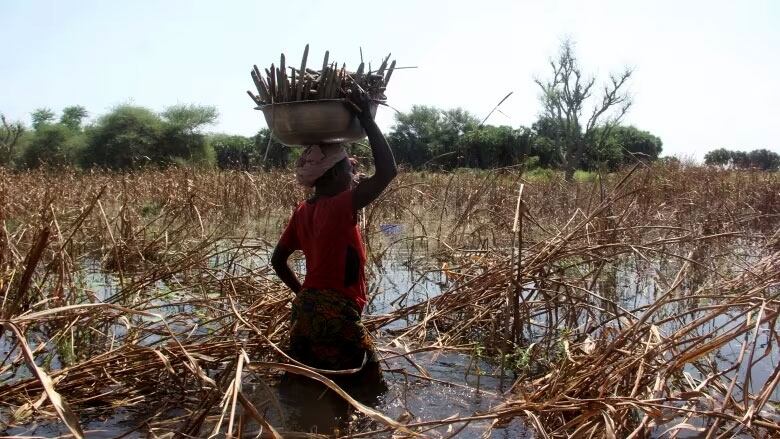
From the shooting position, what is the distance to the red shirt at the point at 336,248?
283 cm

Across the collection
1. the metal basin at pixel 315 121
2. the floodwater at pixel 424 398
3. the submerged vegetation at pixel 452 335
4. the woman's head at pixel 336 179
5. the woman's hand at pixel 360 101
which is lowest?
the floodwater at pixel 424 398

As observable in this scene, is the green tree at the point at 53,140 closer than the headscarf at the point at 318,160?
No

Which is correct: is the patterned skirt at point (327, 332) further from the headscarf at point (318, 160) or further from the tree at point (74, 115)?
the tree at point (74, 115)

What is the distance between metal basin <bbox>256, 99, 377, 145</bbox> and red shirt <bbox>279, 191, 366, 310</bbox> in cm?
24

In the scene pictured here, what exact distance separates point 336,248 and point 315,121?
53 centimetres

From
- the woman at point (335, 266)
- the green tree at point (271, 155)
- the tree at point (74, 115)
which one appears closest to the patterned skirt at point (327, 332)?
the woman at point (335, 266)

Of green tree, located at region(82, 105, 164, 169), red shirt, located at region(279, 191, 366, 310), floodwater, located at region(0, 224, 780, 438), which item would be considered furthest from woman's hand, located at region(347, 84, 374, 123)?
green tree, located at region(82, 105, 164, 169)

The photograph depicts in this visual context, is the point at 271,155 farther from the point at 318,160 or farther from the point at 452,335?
the point at 318,160

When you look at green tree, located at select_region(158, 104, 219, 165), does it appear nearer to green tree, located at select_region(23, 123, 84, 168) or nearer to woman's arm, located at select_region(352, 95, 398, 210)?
green tree, located at select_region(23, 123, 84, 168)

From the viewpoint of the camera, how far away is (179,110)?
4466 centimetres

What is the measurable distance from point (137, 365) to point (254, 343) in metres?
0.56

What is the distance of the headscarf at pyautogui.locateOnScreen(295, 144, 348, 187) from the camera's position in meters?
2.90

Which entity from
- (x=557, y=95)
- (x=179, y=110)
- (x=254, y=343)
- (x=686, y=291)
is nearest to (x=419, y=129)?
(x=557, y=95)

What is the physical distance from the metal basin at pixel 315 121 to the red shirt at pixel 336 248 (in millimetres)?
244
